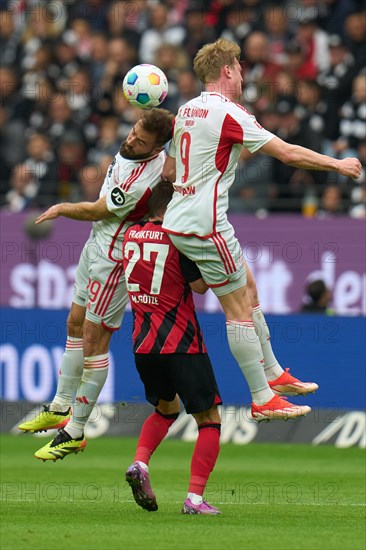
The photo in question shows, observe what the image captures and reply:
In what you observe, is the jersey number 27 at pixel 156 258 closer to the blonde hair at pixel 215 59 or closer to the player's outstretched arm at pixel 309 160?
the player's outstretched arm at pixel 309 160

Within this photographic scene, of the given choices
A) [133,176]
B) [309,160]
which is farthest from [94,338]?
[309,160]

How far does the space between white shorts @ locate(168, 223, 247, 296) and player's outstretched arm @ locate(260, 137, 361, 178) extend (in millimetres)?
653

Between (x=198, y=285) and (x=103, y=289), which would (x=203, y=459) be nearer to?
(x=198, y=285)

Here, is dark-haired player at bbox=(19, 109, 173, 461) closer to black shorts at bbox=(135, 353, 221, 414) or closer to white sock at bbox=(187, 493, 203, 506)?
black shorts at bbox=(135, 353, 221, 414)

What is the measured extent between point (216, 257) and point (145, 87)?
4.48ft

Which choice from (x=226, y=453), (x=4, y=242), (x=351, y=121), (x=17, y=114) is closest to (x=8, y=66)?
(x=17, y=114)

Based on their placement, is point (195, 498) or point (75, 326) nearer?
point (195, 498)

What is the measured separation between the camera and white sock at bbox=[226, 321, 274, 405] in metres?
9.41

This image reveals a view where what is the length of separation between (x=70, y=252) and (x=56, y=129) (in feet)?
9.32

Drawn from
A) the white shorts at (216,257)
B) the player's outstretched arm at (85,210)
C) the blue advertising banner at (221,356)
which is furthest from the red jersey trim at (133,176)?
the blue advertising banner at (221,356)

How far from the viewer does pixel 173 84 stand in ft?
61.0

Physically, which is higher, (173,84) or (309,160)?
(173,84)

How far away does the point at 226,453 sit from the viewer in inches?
553

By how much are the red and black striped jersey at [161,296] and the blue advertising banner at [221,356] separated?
17.8 feet
